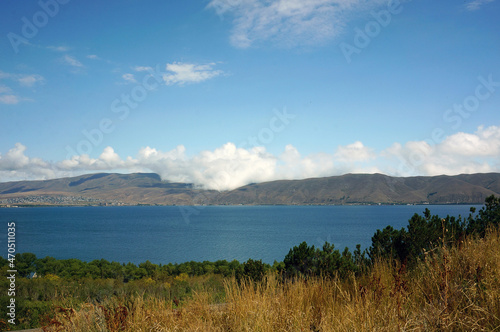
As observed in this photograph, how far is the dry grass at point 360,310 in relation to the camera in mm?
3547

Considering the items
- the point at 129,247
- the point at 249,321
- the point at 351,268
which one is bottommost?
the point at 129,247

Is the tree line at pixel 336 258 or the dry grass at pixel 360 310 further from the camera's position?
the tree line at pixel 336 258

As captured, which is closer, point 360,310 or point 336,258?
point 360,310

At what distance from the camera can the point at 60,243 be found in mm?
77000

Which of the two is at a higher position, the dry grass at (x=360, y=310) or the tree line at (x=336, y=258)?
the dry grass at (x=360, y=310)

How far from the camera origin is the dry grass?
3.55m

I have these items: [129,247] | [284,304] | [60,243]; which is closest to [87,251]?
[129,247]

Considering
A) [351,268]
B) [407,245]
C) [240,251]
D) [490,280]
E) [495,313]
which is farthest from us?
[240,251]

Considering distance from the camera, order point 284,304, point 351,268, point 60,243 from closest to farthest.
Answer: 1. point 284,304
2. point 351,268
3. point 60,243

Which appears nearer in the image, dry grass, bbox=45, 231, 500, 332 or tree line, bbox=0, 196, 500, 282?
dry grass, bbox=45, 231, 500, 332

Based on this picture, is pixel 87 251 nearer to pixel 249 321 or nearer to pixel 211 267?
pixel 211 267

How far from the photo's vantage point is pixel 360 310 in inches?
148

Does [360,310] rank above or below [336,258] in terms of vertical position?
above

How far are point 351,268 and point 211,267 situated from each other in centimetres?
2225
